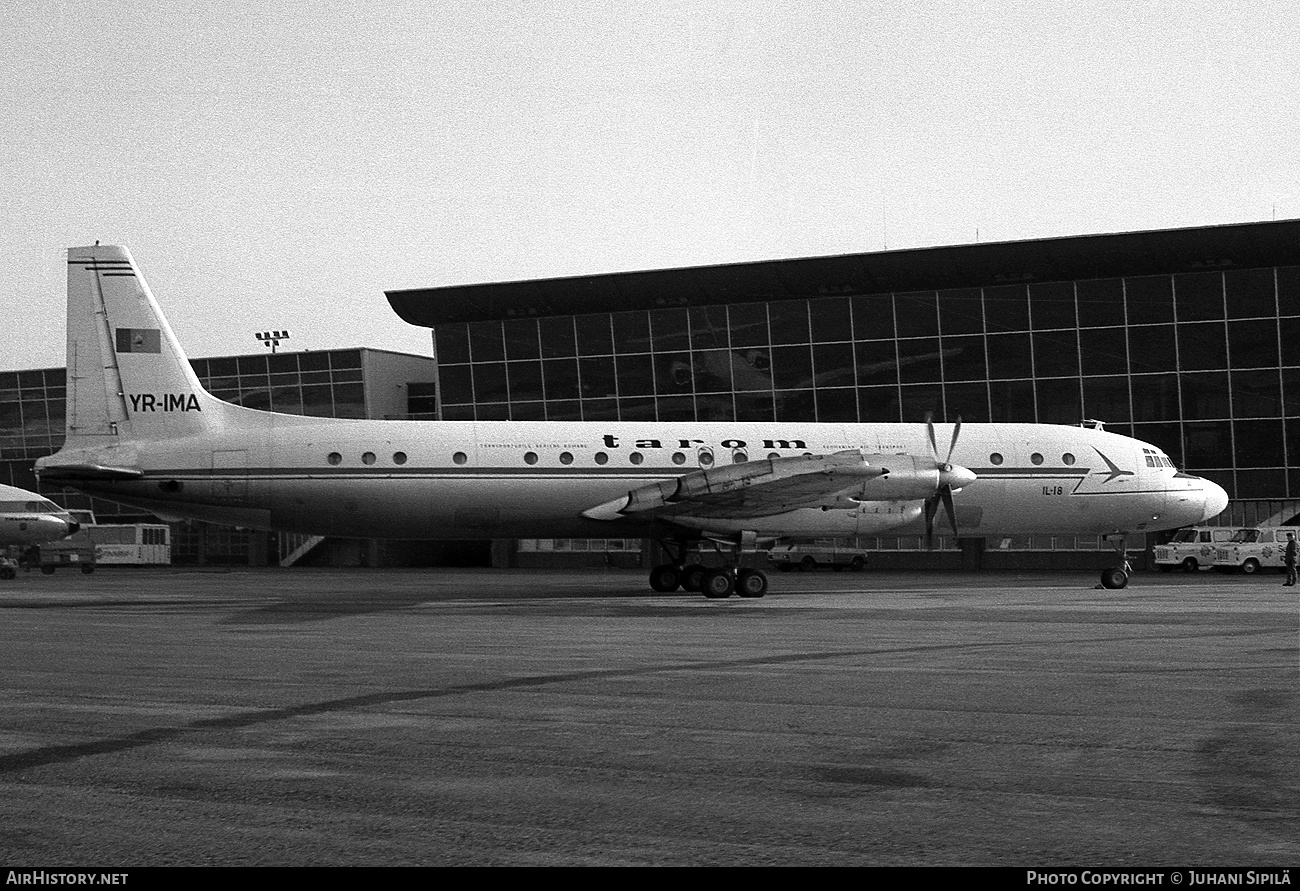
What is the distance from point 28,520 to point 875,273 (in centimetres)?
4036

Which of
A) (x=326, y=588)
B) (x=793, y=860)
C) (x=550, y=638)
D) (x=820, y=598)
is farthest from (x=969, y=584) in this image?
(x=793, y=860)

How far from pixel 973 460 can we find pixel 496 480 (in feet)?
45.4

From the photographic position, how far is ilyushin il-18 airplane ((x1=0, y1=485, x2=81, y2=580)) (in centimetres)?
5016

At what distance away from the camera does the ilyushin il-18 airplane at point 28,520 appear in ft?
165

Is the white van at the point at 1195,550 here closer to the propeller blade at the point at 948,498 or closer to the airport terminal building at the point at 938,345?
the airport terminal building at the point at 938,345

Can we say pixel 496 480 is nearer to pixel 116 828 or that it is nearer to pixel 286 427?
pixel 286 427

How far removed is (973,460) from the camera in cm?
3741

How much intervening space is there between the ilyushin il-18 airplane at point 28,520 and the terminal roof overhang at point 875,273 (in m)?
25.8

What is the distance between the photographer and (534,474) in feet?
112

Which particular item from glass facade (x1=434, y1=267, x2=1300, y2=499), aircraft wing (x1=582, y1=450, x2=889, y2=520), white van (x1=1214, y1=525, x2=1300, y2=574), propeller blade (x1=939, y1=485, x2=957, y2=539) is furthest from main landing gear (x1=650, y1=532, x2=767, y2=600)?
white van (x1=1214, y1=525, x2=1300, y2=574)

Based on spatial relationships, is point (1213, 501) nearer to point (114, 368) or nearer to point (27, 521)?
point (114, 368)

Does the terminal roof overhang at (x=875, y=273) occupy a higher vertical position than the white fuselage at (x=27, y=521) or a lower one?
higher

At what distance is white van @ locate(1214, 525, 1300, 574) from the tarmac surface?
119 ft

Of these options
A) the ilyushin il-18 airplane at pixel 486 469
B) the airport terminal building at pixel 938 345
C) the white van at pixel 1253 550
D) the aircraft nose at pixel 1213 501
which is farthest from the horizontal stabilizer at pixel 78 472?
the white van at pixel 1253 550
